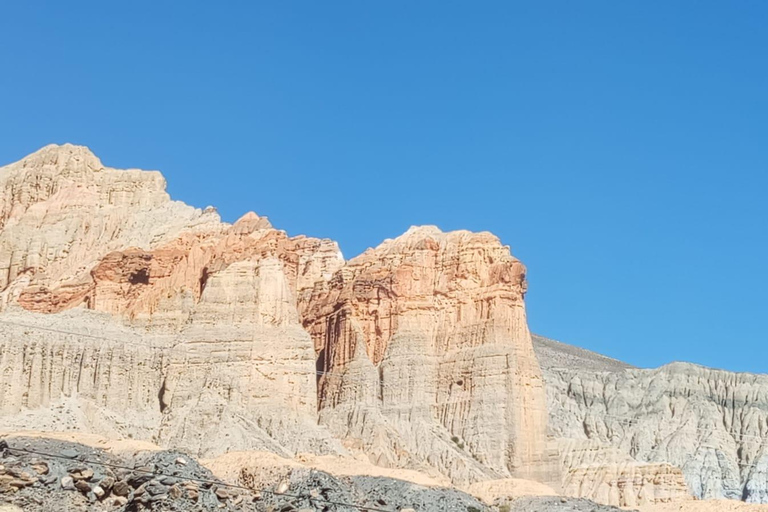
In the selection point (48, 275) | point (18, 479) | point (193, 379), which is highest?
point (48, 275)

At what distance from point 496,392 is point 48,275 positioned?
86.4 feet

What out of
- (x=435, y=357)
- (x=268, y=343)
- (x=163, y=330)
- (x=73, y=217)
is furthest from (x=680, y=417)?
(x=163, y=330)

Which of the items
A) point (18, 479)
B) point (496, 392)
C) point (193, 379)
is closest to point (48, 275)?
point (193, 379)

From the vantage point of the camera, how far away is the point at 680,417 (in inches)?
5217

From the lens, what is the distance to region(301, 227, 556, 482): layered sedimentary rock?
293 feet

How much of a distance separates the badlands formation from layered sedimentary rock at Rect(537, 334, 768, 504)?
21843mm

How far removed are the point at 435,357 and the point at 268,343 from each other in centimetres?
1233

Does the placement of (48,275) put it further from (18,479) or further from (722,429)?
(722,429)

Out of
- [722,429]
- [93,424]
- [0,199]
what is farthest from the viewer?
[722,429]

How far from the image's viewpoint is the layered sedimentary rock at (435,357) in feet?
293

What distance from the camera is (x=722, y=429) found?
132m

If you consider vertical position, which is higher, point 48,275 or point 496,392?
point 48,275

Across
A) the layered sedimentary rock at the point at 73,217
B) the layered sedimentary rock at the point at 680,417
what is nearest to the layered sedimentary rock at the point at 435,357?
the layered sedimentary rock at the point at 73,217

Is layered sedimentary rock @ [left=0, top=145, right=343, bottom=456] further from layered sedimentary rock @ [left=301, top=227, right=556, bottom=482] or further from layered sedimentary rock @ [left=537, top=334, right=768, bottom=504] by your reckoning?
layered sedimentary rock @ [left=537, top=334, right=768, bottom=504]
